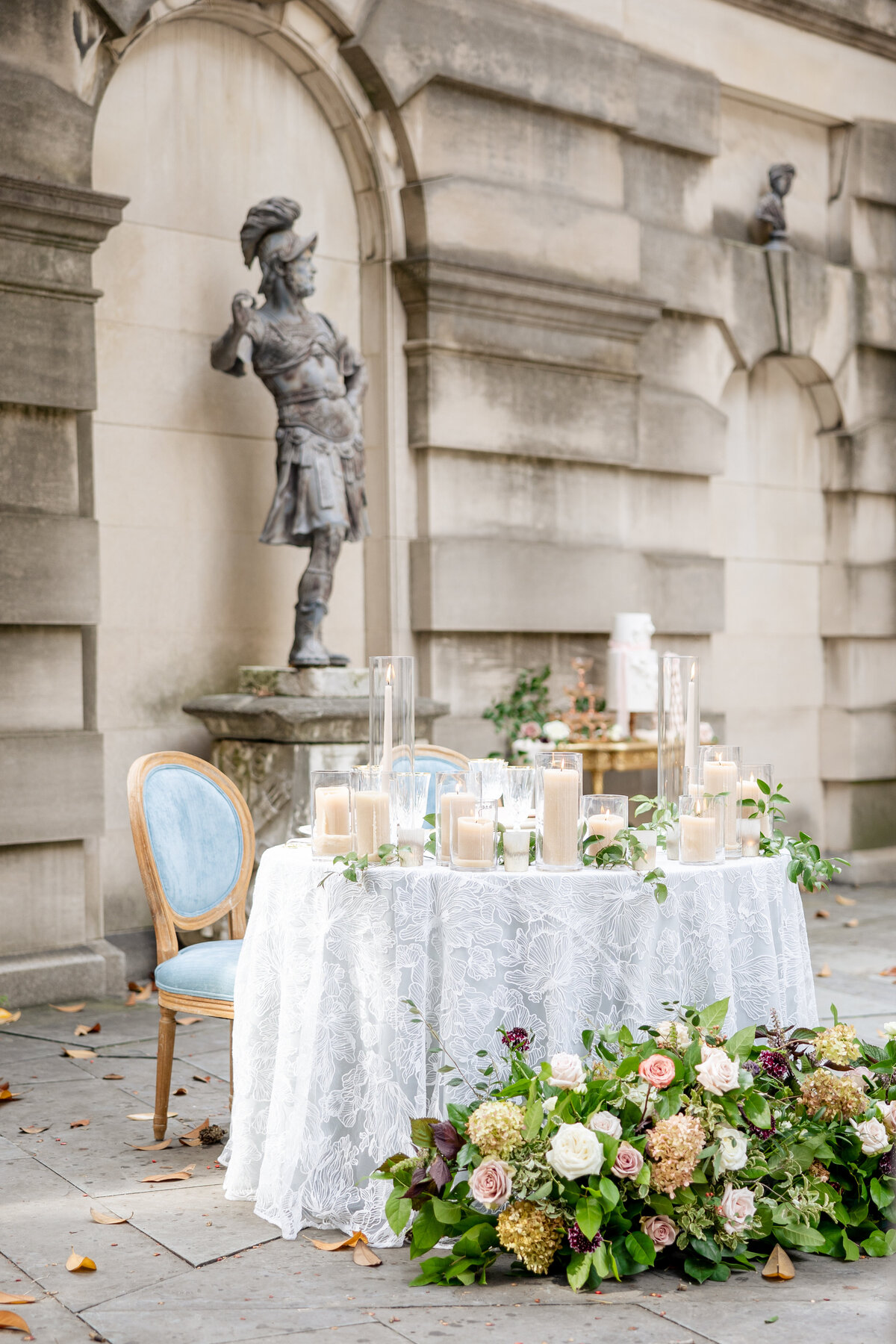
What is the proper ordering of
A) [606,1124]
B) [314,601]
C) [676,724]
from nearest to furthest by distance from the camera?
[606,1124], [676,724], [314,601]

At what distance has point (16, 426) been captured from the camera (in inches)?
241

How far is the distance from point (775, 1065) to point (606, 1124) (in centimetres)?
52

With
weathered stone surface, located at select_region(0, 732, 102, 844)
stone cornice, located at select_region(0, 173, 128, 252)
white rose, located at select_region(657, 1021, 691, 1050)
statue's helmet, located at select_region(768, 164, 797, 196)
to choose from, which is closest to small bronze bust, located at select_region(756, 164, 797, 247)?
statue's helmet, located at select_region(768, 164, 797, 196)

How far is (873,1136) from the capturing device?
138 inches

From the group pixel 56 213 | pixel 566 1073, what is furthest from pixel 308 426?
pixel 566 1073

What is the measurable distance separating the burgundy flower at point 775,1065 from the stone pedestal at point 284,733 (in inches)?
121

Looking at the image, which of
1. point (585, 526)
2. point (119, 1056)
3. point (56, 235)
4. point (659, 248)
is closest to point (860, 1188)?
point (119, 1056)

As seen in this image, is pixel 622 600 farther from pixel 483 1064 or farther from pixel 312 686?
pixel 483 1064

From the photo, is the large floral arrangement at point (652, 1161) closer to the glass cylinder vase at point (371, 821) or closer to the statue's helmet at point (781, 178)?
the glass cylinder vase at point (371, 821)

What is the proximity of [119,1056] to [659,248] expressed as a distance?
5701mm

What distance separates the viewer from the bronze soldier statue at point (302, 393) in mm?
6598

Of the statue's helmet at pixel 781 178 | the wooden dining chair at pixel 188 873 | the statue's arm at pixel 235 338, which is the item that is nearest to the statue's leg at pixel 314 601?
the statue's arm at pixel 235 338

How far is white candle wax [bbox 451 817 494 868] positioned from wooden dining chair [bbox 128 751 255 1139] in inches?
35.3

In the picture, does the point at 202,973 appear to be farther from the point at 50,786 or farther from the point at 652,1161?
the point at 50,786
